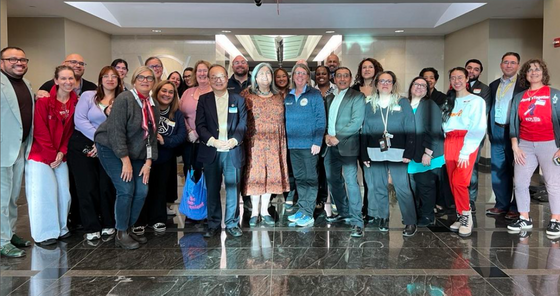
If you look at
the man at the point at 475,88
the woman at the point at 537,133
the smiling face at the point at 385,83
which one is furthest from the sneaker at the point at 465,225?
the smiling face at the point at 385,83

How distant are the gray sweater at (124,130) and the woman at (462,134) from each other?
2.90 meters

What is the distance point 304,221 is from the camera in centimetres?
454

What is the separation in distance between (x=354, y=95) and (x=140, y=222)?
2.52m

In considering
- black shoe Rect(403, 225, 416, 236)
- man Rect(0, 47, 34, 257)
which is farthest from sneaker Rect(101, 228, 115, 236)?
black shoe Rect(403, 225, 416, 236)

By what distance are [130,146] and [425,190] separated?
9.57ft

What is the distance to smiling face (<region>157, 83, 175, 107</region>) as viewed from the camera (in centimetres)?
424

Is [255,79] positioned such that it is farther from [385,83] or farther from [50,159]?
[50,159]

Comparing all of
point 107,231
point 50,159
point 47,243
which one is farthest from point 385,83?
point 47,243

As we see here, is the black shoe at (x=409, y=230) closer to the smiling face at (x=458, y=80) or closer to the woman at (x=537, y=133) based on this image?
the woman at (x=537, y=133)

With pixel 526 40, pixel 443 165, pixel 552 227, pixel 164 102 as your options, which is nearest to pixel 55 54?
pixel 164 102

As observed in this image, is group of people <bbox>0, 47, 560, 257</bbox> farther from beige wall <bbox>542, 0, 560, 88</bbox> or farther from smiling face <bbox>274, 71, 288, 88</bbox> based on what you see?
beige wall <bbox>542, 0, 560, 88</bbox>

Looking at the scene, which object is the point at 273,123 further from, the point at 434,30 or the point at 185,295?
the point at 434,30

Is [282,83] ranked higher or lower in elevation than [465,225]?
higher

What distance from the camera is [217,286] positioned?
3020 millimetres
